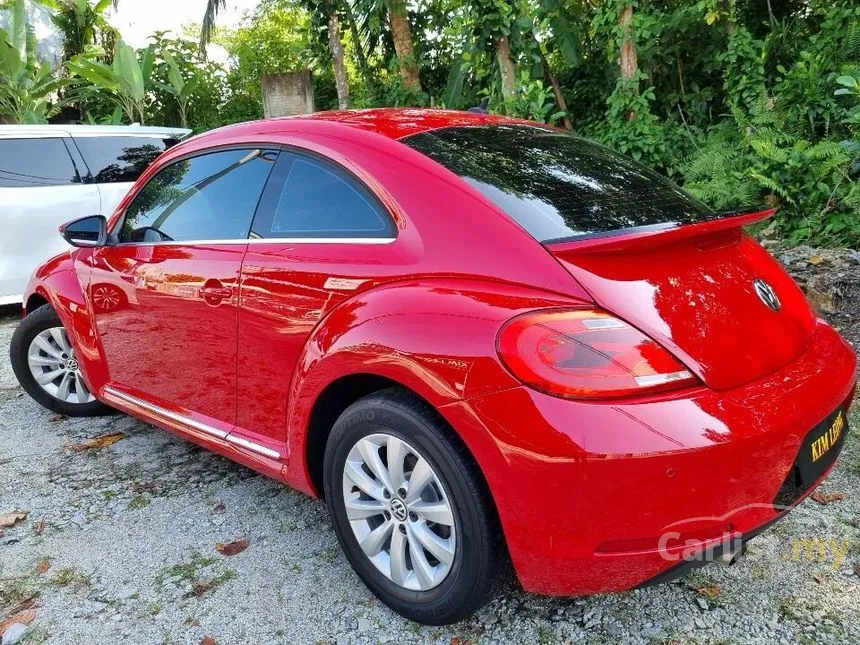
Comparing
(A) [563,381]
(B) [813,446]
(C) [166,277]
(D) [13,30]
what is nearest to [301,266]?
(C) [166,277]

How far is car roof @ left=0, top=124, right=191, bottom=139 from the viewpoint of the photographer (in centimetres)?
641

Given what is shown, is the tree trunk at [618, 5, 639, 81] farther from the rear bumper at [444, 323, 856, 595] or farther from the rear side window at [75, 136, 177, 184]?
the rear bumper at [444, 323, 856, 595]

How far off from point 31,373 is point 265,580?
8.25 ft

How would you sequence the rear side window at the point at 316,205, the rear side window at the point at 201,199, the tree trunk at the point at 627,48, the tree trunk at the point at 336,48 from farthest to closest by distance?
the tree trunk at the point at 336,48 < the tree trunk at the point at 627,48 < the rear side window at the point at 201,199 < the rear side window at the point at 316,205

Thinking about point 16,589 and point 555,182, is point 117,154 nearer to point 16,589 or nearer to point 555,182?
point 16,589

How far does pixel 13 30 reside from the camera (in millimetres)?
11664

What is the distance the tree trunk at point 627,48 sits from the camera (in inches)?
286

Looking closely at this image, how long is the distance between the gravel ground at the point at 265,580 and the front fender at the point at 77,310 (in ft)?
1.69

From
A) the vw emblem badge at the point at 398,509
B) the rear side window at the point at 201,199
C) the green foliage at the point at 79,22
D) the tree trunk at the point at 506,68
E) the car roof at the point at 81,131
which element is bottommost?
the vw emblem badge at the point at 398,509

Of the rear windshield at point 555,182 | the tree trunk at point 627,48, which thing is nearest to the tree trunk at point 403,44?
the tree trunk at point 627,48

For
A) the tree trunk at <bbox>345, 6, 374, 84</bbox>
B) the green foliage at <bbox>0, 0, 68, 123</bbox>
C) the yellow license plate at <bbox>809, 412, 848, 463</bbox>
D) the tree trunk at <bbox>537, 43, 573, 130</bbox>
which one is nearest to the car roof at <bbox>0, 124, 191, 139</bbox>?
the tree trunk at <bbox>537, 43, 573, 130</bbox>

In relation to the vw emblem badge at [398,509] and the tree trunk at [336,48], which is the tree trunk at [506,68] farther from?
the vw emblem badge at [398,509]

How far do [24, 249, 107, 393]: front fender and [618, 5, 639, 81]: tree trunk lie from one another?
5.92 metres

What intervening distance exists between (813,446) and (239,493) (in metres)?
2.30
